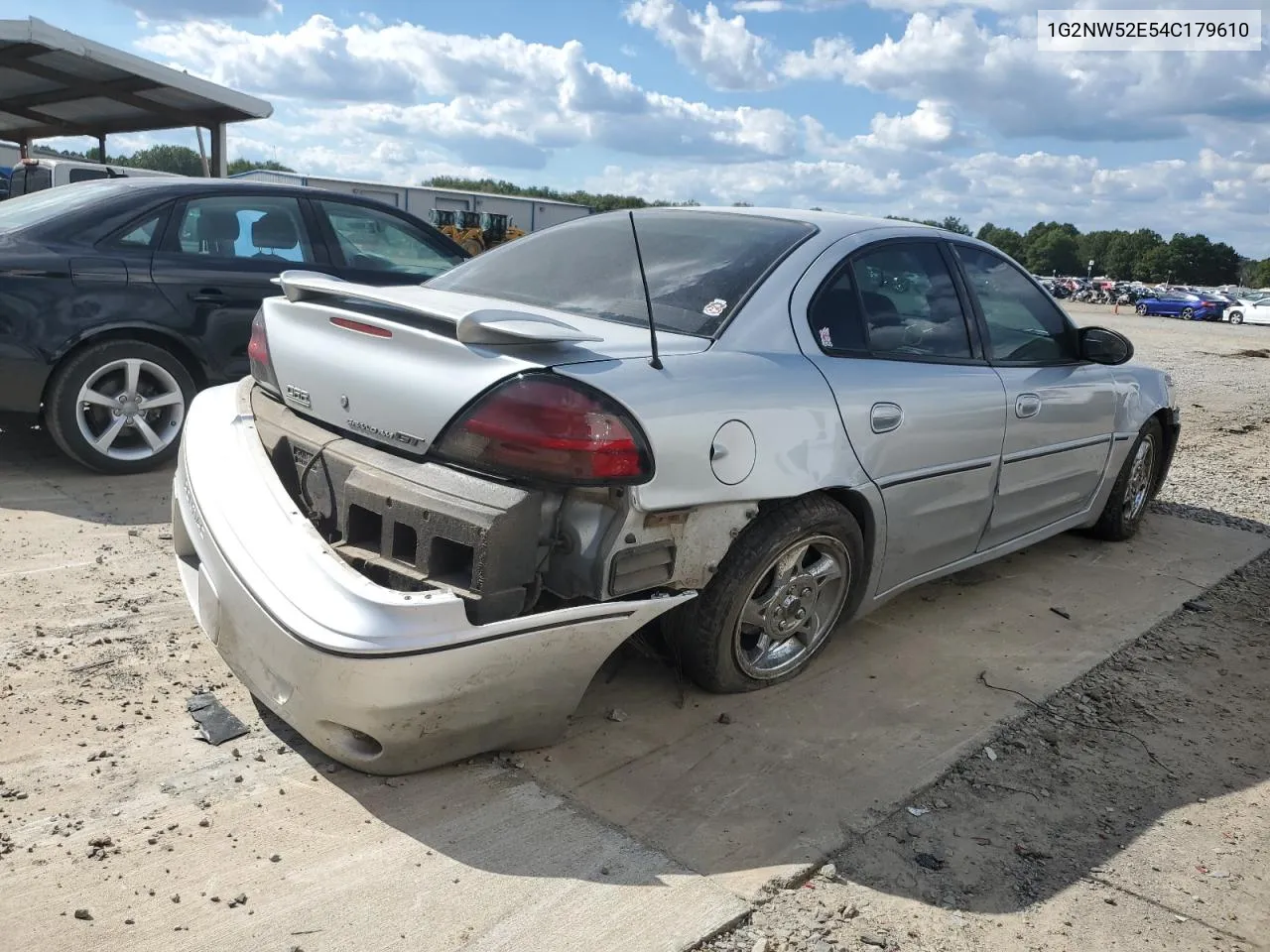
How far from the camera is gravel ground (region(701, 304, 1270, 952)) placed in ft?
7.80

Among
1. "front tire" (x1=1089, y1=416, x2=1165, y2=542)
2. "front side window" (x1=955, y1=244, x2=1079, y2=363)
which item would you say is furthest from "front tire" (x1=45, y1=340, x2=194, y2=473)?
"front tire" (x1=1089, y1=416, x2=1165, y2=542)

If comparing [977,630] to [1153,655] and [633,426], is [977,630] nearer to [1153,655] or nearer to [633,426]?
[1153,655]

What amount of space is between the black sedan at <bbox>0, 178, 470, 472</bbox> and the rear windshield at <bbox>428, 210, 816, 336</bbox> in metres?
2.30

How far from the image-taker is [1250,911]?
251 centimetres

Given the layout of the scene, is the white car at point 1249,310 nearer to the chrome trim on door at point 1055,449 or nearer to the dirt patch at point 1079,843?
the chrome trim on door at point 1055,449

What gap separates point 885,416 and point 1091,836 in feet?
4.50

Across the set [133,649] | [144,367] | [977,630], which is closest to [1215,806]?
[977,630]

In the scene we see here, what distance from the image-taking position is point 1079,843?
2.74 metres

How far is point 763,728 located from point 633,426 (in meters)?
1.15

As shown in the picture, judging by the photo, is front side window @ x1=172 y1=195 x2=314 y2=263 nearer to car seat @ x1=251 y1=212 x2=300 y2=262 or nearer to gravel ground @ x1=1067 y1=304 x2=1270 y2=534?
car seat @ x1=251 y1=212 x2=300 y2=262

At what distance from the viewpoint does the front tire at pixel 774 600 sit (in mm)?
3082

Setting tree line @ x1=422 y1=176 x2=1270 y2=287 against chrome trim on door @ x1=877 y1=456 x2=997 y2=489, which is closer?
chrome trim on door @ x1=877 y1=456 x2=997 y2=489

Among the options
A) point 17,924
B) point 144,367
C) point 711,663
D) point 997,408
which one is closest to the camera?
point 17,924

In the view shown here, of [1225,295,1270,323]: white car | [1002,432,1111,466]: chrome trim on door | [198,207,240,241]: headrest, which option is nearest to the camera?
[1002,432,1111,466]: chrome trim on door
